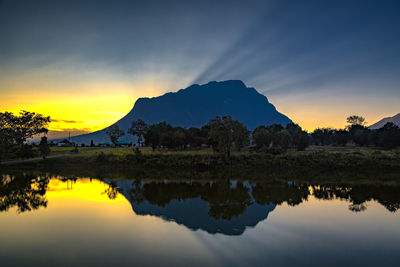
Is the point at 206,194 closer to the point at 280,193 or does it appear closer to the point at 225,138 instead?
the point at 280,193

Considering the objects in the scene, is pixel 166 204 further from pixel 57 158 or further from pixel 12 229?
pixel 57 158

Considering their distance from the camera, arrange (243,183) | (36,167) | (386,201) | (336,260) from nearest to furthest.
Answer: (336,260) < (386,201) < (243,183) < (36,167)

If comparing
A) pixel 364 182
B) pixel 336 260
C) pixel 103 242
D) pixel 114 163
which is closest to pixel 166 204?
pixel 103 242

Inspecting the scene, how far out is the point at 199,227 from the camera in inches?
666

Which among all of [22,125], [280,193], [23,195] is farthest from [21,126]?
[280,193]

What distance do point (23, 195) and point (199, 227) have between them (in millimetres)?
22257

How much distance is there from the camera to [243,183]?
36000mm

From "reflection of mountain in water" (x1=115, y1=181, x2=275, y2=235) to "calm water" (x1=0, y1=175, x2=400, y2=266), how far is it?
0.09 meters

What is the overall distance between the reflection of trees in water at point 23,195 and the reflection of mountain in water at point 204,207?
8.70m

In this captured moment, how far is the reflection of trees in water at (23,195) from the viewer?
22.8 meters

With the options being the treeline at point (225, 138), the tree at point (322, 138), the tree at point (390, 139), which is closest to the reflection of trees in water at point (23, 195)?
the treeline at point (225, 138)

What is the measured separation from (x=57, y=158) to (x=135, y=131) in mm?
47420

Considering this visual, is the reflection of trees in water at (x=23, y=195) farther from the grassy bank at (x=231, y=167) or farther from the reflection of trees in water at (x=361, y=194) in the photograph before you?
the reflection of trees in water at (x=361, y=194)

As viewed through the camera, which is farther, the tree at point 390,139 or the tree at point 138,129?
the tree at point 138,129
